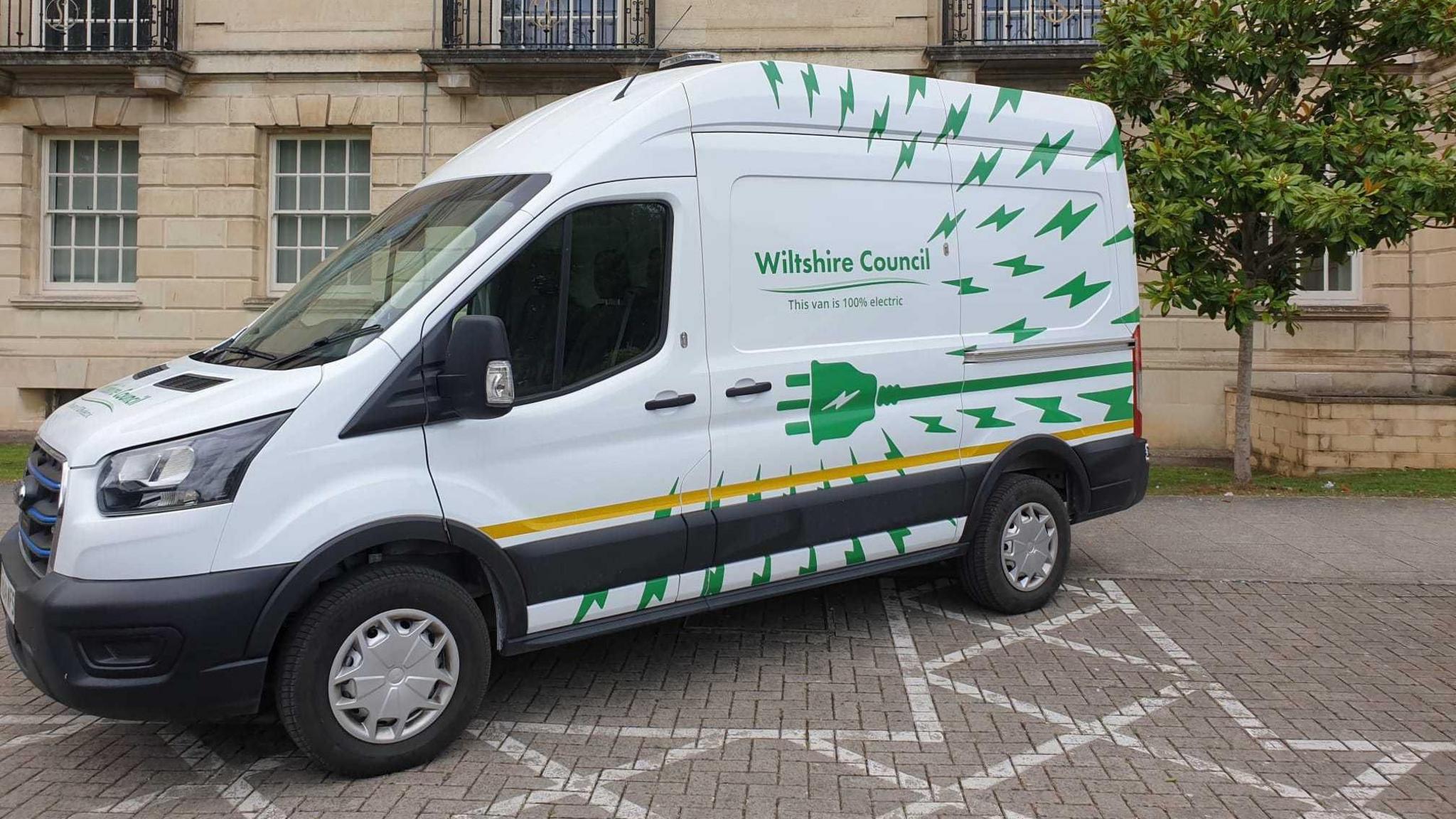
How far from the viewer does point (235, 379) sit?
434 centimetres

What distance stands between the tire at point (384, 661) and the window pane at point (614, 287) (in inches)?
39.7

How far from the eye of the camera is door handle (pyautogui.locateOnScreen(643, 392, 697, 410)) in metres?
4.93

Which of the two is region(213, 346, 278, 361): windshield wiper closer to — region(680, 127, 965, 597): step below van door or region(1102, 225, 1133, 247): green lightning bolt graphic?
region(680, 127, 965, 597): step below van door

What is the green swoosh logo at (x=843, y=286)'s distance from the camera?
5418 mm

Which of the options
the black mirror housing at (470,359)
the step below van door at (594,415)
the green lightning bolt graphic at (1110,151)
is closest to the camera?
the black mirror housing at (470,359)

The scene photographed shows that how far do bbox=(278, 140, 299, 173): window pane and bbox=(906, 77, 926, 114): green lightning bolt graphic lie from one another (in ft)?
37.9

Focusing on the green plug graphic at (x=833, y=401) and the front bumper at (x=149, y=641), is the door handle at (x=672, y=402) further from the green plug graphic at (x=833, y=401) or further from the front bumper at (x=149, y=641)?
the front bumper at (x=149, y=641)

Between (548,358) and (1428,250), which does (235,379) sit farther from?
(1428,250)

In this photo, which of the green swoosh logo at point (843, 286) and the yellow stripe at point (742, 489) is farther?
the green swoosh logo at point (843, 286)

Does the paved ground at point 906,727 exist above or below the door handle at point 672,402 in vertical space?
below

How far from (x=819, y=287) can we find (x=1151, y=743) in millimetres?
2373

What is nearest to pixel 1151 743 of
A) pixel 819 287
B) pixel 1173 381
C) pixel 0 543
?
pixel 819 287

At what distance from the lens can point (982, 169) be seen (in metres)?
6.24

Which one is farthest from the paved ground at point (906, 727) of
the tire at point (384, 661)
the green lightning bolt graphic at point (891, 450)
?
the green lightning bolt graphic at point (891, 450)
